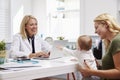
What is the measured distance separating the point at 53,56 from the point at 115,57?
0.78 metres

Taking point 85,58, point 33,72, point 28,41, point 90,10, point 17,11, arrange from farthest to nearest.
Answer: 1. point 17,11
2. point 90,10
3. point 28,41
4. point 85,58
5. point 33,72

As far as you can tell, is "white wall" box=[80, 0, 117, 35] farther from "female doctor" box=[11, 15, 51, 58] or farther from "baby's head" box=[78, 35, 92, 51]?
"baby's head" box=[78, 35, 92, 51]

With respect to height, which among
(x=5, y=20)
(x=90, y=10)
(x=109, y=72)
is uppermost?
(x=90, y=10)

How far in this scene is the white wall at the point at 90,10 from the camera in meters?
4.17

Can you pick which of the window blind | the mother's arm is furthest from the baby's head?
the window blind

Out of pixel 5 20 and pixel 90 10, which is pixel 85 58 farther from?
pixel 5 20

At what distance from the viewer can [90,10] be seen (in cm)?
437

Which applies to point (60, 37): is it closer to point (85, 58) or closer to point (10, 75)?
point (85, 58)

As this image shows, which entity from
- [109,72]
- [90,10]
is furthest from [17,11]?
[109,72]

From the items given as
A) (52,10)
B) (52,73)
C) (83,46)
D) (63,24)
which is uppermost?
(52,10)

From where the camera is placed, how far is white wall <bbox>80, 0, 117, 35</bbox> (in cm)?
417

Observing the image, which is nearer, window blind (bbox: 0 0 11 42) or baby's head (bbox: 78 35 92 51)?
baby's head (bbox: 78 35 92 51)

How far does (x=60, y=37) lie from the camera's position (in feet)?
15.1

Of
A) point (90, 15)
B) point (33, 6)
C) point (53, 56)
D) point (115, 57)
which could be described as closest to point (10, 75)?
point (115, 57)
